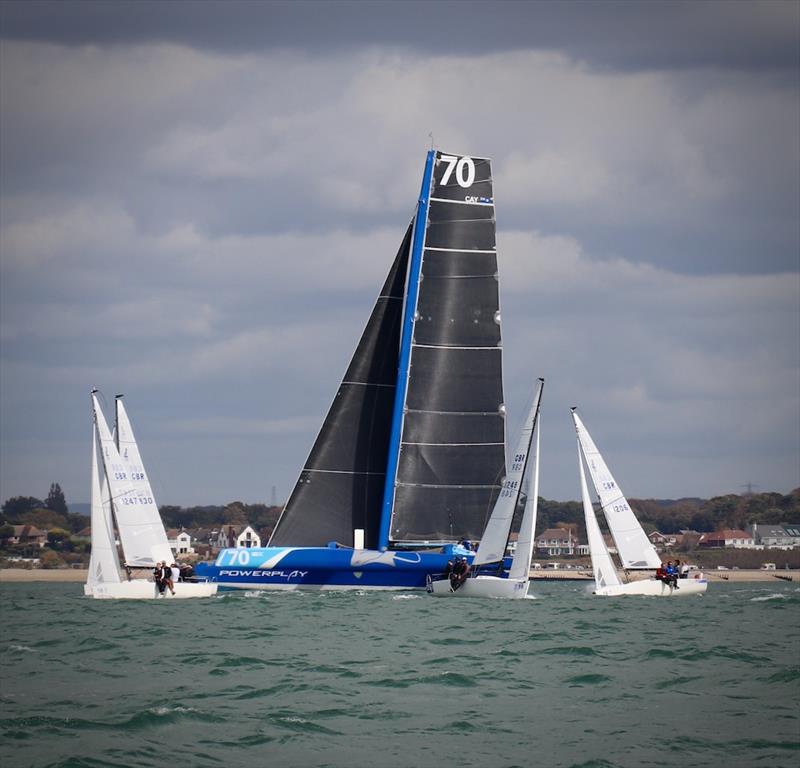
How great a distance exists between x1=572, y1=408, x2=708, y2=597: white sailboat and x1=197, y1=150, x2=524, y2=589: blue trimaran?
3.32 m

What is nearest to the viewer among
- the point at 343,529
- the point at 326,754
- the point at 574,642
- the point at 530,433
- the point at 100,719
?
the point at 326,754

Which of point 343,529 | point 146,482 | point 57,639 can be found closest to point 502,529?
point 343,529

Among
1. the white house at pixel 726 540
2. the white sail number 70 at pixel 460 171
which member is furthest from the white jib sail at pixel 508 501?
the white house at pixel 726 540

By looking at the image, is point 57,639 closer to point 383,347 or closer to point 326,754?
point 326,754

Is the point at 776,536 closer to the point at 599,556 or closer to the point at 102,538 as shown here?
the point at 599,556

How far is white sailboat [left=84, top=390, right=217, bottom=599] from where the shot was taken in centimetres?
4356

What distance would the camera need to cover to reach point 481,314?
49.6 metres

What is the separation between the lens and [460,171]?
50688 mm

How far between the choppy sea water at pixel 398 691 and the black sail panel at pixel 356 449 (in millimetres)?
13309

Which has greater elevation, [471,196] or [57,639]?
[471,196]

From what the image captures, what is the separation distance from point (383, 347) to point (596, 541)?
10.7m

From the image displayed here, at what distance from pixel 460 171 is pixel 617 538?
14.6 m

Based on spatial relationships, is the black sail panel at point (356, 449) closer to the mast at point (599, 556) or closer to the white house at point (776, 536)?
the mast at point (599, 556)

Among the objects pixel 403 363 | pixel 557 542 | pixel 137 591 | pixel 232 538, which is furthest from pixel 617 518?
pixel 557 542
